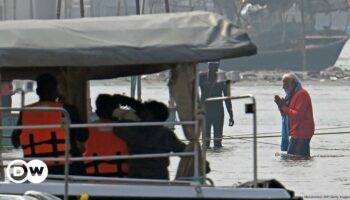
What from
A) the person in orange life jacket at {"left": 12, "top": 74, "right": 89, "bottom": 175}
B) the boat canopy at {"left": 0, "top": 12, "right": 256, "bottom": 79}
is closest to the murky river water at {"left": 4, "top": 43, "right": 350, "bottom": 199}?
the person in orange life jacket at {"left": 12, "top": 74, "right": 89, "bottom": 175}

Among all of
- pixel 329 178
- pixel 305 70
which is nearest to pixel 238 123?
pixel 329 178

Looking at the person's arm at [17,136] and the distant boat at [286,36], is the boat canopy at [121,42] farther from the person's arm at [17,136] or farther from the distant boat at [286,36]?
the distant boat at [286,36]

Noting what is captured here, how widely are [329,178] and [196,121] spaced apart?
1025 centimetres

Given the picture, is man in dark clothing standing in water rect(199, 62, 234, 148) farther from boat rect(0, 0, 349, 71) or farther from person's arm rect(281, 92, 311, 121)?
boat rect(0, 0, 349, 71)

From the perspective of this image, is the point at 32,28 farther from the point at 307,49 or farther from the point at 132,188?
the point at 307,49

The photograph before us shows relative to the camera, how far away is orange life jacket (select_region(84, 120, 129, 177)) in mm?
10945

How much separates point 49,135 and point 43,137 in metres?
0.08

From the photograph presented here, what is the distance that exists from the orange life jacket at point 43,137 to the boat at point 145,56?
0.25 m

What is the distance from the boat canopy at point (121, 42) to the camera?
10.4 meters

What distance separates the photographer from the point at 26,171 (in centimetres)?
1049

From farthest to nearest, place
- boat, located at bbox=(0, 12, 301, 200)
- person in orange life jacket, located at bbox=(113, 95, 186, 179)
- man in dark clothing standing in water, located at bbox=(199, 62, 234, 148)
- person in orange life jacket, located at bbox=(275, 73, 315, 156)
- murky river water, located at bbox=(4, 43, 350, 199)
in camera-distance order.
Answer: man in dark clothing standing in water, located at bbox=(199, 62, 234, 148) < person in orange life jacket, located at bbox=(275, 73, 315, 156) < murky river water, located at bbox=(4, 43, 350, 199) < person in orange life jacket, located at bbox=(113, 95, 186, 179) < boat, located at bbox=(0, 12, 301, 200)

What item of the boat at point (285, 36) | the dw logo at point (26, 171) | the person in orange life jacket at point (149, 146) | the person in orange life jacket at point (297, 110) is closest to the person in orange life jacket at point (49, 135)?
the dw logo at point (26, 171)

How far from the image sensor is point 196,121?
416 inches

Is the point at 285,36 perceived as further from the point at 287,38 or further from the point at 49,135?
the point at 49,135
